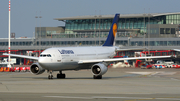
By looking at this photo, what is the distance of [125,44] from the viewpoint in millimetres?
120500

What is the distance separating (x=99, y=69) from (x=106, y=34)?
8628 cm

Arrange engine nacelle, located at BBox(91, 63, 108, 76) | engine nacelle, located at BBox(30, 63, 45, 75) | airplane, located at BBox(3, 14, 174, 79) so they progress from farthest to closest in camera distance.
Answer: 1. engine nacelle, located at BBox(30, 63, 45, 75)
2. engine nacelle, located at BBox(91, 63, 108, 76)
3. airplane, located at BBox(3, 14, 174, 79)

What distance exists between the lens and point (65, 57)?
4019cm

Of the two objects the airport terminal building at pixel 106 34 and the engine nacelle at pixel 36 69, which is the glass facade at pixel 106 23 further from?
the engine nacelle at pixel 36 69

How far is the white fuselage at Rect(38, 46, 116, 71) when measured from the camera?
38.2m

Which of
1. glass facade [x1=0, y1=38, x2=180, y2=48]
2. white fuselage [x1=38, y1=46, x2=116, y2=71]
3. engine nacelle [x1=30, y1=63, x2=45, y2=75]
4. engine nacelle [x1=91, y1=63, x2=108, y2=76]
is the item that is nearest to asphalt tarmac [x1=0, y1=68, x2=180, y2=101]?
white fuselage [x1=38, y1=46, x2=116, y2=71]

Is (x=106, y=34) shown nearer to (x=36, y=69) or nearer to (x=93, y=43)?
(x=93, y=43)

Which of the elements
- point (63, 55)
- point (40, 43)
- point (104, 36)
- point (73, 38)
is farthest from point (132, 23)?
point (63, 55)

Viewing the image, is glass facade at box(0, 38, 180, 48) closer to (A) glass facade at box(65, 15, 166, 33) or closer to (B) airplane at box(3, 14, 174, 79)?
(A) glass facade at box(65, 15, 166, 33)

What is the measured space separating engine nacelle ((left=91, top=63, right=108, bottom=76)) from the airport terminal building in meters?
73.6

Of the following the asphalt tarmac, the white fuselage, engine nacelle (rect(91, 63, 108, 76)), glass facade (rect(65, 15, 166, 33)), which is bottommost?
the asphalt tarmac

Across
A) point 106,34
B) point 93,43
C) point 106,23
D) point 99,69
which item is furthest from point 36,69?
point 106,23

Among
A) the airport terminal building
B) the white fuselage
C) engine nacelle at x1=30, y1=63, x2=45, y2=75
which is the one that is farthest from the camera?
the airport terminal building

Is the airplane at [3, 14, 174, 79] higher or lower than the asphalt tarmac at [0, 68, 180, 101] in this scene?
higher
